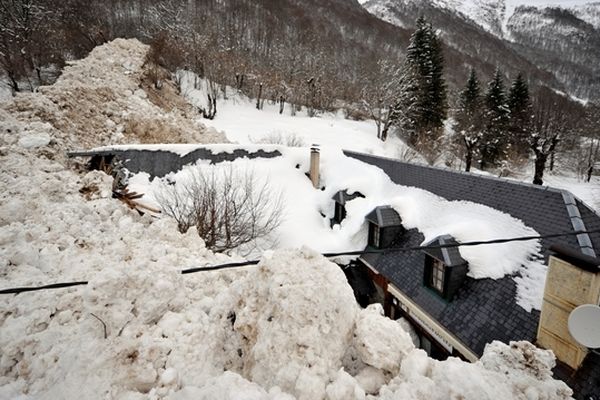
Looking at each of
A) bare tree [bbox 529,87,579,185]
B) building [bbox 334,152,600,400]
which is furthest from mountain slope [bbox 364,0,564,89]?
building [bbox 334,152,600,400]

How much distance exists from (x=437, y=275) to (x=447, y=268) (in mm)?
681

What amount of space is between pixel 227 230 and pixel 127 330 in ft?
19.3

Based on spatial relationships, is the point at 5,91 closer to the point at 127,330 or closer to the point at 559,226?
the point at 127,330

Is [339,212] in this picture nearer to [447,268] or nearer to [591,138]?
[447,268]

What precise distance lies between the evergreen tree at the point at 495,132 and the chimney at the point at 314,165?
23811 millimetres

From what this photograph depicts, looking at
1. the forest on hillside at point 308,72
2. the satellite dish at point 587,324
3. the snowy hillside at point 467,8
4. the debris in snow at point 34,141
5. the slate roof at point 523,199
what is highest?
the snowy hillside at point 467,8

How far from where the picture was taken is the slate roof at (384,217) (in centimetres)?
909

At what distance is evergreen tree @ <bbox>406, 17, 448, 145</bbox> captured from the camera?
3225 centimetres

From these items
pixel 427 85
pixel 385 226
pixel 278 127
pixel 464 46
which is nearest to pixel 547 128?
pixel 427 85

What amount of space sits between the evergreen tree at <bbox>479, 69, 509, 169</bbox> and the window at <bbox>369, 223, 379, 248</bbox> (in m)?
25.4

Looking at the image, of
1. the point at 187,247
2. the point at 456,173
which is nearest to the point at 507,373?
the point at 187,247

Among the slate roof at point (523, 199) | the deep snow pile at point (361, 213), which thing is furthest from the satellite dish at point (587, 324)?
the slate roof at point (523, 199)

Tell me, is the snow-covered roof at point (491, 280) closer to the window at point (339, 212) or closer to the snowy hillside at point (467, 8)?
the window at point (339, 212)

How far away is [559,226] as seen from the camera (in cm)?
596
